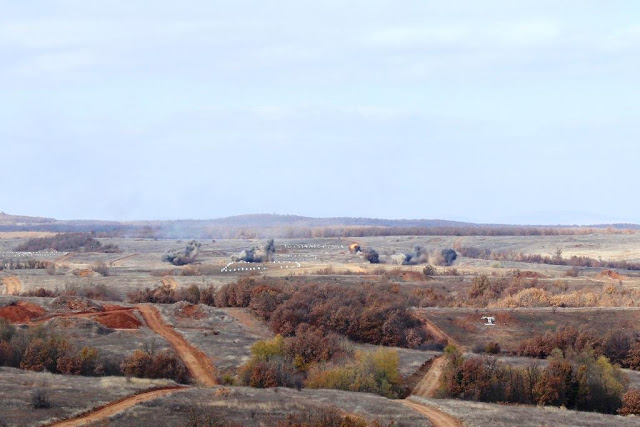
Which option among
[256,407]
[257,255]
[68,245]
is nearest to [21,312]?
[256,407]

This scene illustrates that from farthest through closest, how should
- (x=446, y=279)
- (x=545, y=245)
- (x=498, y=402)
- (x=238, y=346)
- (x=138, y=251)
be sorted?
(x=545, y=245)
(x=138, y=251)
(x=446, y=279)
(x=238, y=346)
(x=498, y=402)

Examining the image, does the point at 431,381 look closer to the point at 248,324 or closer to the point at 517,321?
the point at 248,324

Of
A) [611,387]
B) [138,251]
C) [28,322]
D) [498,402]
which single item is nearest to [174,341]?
[28,322]

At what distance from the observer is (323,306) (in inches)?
1543

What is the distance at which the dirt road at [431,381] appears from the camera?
28.2m

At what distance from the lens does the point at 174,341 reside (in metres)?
34.2

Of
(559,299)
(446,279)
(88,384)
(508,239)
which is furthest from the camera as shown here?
(508,239)

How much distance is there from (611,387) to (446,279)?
31.1 m

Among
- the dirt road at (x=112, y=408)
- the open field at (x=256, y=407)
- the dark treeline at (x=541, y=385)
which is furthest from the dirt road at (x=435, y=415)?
the dirt road at (x=112, y=408)

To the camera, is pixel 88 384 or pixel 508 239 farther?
pixel 508 239

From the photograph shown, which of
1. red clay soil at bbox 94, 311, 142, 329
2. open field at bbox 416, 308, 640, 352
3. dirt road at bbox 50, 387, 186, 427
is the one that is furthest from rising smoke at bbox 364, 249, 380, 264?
dirt road at bbox 50, 387, 186, 427

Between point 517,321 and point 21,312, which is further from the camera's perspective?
point 517,321

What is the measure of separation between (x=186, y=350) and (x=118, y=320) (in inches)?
193

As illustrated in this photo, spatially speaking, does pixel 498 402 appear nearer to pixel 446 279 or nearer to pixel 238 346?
pixel 238 346
